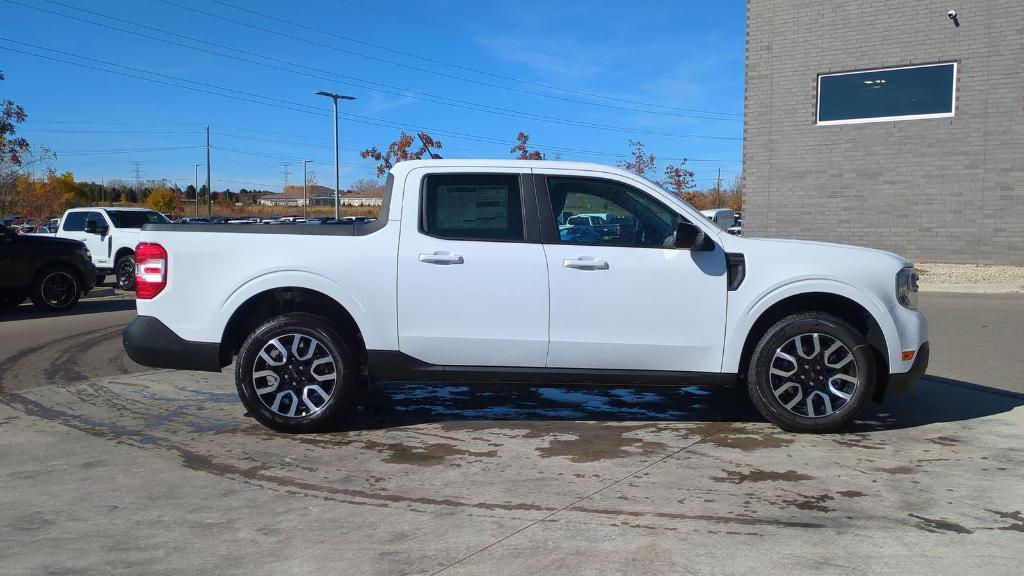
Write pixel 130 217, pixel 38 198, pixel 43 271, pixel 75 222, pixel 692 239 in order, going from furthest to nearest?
pixel 38 198
pixel 75 222
pixel 130 217
pixel 43 271
pixel 692 239

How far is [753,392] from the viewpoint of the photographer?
574 centimetres

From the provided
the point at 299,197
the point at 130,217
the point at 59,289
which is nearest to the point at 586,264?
the point at 59,289

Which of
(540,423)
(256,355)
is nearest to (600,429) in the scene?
(540,423)

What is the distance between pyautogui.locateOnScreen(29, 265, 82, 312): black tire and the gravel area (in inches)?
682

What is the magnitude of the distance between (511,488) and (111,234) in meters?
17.9

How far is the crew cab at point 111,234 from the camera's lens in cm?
1950

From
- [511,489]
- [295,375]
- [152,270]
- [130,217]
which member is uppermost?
[130,217]

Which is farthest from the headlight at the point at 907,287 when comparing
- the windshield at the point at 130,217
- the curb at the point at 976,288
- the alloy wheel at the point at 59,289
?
the windshield at the point at 130,217

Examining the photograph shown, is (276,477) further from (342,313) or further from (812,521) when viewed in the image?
(812,521)

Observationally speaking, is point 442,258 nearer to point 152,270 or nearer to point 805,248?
point 152,270

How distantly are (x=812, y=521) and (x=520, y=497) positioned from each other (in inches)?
58.8

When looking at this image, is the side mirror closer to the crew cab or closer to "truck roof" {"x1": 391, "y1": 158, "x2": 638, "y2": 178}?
"truck roof" {"x1": 391, "y1": 158, "x2": 638, "y2": 178}

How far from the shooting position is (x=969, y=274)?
64.0 ft

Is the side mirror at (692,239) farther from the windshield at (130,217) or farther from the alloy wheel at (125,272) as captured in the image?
the windshield at (130,217)
